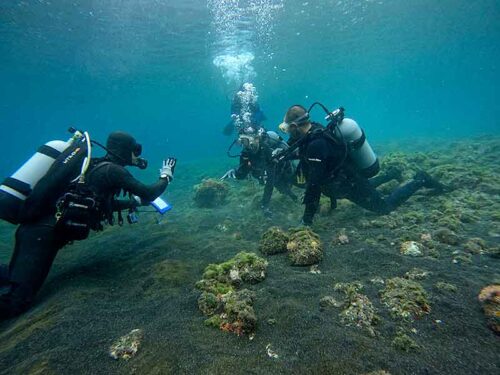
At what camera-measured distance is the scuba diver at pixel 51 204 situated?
434 centimetres

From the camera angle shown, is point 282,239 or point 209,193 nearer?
point 282,239

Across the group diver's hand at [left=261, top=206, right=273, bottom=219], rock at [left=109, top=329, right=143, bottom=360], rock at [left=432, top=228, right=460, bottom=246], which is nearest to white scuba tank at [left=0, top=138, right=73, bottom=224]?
rock at [left=109, top=329, right=143, bottom=360]

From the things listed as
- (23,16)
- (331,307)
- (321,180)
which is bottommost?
(331,307)

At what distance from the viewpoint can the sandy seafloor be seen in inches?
99.3

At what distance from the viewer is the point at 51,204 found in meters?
4.80

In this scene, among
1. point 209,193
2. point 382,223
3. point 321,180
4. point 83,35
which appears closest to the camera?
point 321,180

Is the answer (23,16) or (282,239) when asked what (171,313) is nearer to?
(282,239)

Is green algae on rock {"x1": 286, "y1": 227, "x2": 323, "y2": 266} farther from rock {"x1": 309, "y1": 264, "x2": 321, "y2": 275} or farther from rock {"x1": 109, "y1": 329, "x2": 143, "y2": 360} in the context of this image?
rock {"x1": 109, "y1": 329, "x2": 143, "y2": 360}

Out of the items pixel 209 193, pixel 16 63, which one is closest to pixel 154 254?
pixel 209 193

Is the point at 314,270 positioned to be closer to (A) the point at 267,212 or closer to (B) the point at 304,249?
(B) the point at 304,249

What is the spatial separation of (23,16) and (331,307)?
28.8m

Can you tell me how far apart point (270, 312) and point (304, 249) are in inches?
64.3

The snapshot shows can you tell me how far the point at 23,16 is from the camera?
2047 centimetres

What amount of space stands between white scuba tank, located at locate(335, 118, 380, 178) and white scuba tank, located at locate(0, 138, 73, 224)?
5.86 m
